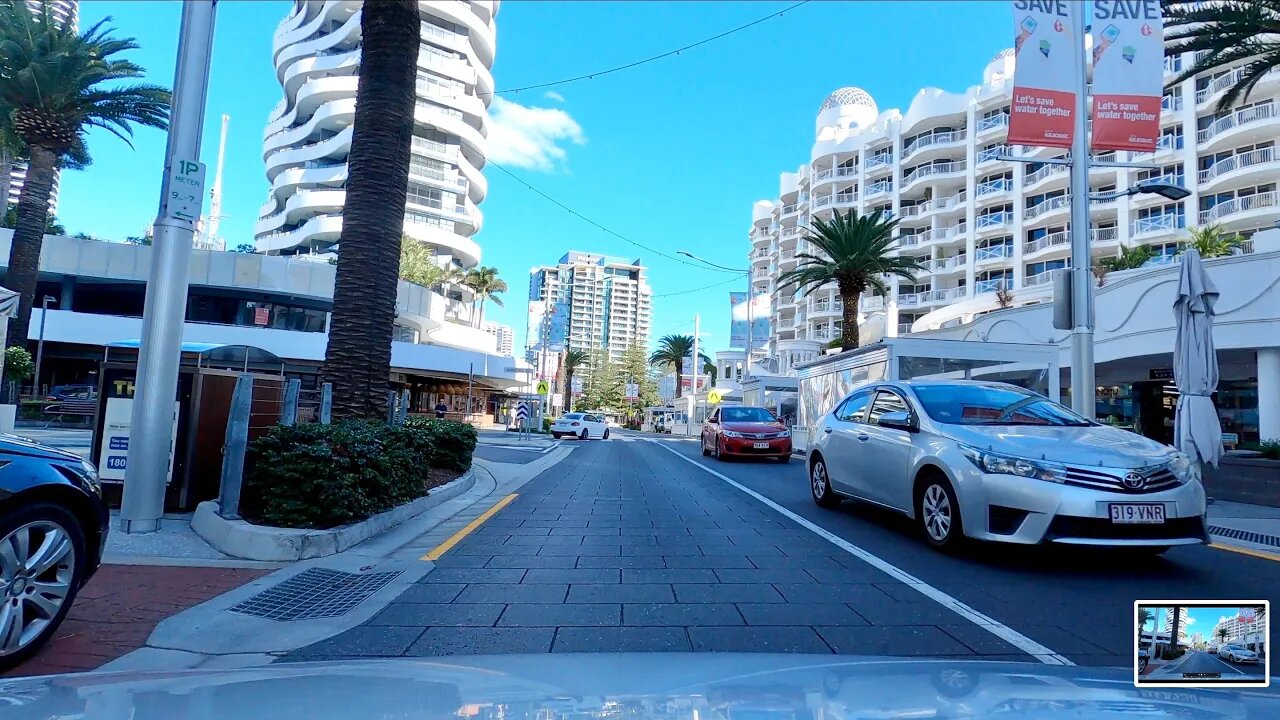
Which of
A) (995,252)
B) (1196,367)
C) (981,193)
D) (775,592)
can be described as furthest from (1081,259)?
(981,193)

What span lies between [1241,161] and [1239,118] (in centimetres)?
213

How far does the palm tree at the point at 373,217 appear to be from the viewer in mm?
9312

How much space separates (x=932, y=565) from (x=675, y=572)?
6.87ft

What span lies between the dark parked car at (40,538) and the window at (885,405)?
655cm

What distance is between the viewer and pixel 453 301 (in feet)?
210

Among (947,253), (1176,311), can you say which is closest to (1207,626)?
(1176,311)

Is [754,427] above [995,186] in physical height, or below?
below

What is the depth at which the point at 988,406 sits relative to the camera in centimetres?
709

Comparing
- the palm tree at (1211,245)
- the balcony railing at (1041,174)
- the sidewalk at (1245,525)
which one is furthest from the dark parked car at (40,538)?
the balcony railing at (1041,174)

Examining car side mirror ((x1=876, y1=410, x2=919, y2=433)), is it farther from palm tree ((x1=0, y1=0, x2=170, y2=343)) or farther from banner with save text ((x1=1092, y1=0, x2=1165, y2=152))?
palm tree ((x1=0, y1=0, x2=170, y2=343))

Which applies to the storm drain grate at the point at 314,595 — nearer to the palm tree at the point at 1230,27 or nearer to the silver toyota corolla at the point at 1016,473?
the silver toyota corolla at the point at 1016,473

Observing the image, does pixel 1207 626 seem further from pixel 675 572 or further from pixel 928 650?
pixel 675 572

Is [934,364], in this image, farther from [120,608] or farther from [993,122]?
[993,122]

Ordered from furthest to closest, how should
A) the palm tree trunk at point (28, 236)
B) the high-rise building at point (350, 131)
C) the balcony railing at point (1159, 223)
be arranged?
the high-rise building at point (350, 131) → the balcony railing at point (1159, 223) → the palm tree trunk at point (28, 236)
